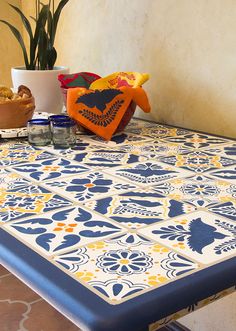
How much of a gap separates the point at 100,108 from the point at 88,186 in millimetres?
400

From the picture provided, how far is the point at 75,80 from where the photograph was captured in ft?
4.83

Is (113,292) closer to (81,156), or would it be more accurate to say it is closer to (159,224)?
(159,224)

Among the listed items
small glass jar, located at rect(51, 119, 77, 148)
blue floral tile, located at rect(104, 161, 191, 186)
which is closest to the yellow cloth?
small glass jar, located at rect(51, 119, 77, 148)

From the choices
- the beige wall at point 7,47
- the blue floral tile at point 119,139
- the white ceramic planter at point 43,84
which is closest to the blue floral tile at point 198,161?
the blue floral tile at point 119,139

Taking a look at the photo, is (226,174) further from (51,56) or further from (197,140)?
(51,56)

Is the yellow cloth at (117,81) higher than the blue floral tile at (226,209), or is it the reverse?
the yellow cloth at (117,81)

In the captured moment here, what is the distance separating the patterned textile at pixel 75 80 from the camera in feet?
4.77

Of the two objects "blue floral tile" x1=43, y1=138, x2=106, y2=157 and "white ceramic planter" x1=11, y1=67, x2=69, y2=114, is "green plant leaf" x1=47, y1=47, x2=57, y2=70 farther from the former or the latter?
"blue floral tile" x1=43, y1=138, x2=106, y2=157

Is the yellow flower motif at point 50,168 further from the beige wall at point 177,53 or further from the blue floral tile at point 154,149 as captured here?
the beige wall at point 177,53

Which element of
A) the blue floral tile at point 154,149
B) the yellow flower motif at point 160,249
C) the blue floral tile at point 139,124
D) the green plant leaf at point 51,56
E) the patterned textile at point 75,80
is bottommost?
the blue floral tile at point 139,124

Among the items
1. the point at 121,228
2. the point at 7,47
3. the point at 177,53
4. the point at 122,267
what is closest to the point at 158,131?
the point at 177,53

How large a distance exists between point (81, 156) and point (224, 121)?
1.33 ft

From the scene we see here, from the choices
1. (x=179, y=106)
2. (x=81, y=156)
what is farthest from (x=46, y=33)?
(x=81, y=156)

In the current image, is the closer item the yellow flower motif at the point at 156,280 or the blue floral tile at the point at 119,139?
the yellow flower motif at the point at 156,280
